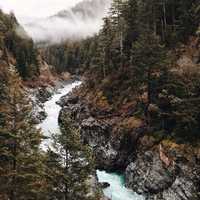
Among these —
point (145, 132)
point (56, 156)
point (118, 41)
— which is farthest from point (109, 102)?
point (56, 156)

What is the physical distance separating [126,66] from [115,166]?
20574 millimetres

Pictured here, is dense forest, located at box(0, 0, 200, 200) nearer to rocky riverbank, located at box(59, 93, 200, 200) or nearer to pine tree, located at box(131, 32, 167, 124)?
pine tree, located at box(131, 32, 167, 124)

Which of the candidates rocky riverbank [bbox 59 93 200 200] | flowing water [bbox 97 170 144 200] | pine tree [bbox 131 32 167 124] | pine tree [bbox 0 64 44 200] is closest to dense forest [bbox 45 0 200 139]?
pine tree [bbox 131 32 167 124]

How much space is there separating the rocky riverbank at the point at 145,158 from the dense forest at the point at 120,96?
1626 millimetres

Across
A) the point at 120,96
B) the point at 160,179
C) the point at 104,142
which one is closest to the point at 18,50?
the point at 120,96

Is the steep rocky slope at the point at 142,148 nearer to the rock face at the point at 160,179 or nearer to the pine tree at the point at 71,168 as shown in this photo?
the rock face at the point at 160,179

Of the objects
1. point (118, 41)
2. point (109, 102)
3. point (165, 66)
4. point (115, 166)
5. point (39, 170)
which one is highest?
point (118, 41)

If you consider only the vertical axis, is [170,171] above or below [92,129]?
below

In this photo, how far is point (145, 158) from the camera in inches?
1843

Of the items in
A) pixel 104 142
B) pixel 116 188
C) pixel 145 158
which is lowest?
pixel 116 188

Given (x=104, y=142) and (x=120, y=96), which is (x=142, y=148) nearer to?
(x=104, y=142)

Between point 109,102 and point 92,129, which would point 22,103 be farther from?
point 109,102

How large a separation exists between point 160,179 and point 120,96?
65.2 ft

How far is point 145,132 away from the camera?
50.6 m
